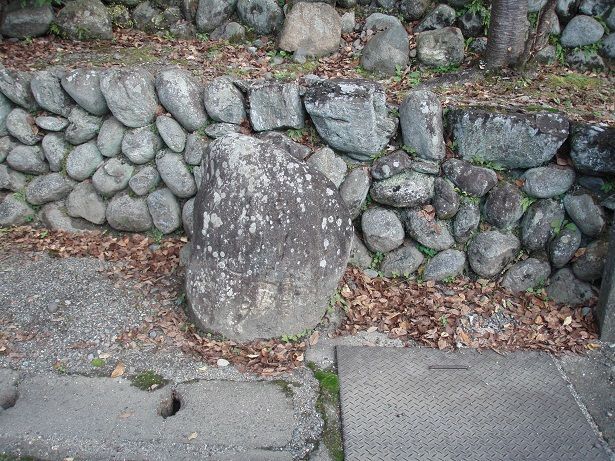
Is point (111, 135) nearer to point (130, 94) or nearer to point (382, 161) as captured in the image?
point (130, 94)

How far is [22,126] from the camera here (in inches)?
216

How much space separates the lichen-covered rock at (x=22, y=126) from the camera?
5477 mm

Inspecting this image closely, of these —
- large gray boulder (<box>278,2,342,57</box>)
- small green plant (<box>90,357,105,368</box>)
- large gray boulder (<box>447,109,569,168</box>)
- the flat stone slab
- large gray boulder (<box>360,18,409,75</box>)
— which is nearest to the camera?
the flat stone slab

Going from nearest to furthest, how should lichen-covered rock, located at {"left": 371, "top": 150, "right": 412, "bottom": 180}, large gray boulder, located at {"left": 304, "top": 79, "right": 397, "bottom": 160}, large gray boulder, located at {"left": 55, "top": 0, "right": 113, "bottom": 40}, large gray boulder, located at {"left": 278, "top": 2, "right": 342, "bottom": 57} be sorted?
large gray boulder, located at {"left": 304, "top": 79, "right": 397, "bottom": 160} → lichen-covered rock, located at {"left": 371, "top": 150, "right": 412, "bottom": 180} → large gray boulder, located at {"left": 278, "top": 2, "right": 342, "bottom": 57} → large gray boulder, located at {"left": 55, "top": 0, "right": 113, "bottom": 40}

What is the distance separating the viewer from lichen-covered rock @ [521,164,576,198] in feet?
15.8

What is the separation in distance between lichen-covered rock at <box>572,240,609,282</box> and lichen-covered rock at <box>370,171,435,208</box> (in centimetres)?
124

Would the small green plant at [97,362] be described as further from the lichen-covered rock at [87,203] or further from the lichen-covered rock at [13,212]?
the lichen-covered rock at [13,212]

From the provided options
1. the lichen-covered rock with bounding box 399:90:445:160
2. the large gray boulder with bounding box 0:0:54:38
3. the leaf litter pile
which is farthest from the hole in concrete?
the large gray boulder with bounding box 0:0:54:38

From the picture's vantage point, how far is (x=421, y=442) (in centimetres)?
362

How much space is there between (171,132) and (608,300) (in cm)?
362

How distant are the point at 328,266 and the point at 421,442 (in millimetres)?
1335

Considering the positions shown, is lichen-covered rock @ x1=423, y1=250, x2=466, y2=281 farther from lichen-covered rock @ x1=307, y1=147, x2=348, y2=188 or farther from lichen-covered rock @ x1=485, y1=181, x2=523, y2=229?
lichen-covered rock @ x1=307, y1=147, x2=348, y2=188

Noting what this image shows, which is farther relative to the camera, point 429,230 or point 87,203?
point 87,203

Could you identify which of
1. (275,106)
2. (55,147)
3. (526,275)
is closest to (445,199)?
(526,275)
